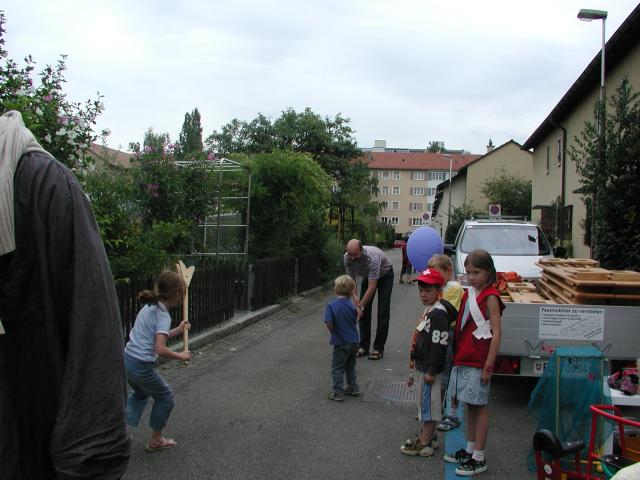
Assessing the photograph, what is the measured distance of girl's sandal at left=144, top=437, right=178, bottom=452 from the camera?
482 cm

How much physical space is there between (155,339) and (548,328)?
360 cm

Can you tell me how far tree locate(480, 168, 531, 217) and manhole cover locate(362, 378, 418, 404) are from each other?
1210 inches

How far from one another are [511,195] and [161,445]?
3583 centimetres

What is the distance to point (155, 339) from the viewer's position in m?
4.59

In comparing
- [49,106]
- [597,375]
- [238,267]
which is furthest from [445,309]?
[238,267]

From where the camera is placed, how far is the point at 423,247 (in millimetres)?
9039

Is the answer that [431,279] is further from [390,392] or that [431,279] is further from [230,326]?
[230,326]

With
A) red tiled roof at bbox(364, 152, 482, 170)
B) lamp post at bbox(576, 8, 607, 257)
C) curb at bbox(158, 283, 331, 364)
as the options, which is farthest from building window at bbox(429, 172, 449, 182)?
curb at bbox(158, 283, 331, 364)

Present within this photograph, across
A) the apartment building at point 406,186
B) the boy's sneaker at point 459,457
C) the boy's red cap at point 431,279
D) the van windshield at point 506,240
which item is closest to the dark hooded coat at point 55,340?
the boy's sneaker at point 459,457

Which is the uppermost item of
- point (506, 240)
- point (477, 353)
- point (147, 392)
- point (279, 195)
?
point (279, 195)

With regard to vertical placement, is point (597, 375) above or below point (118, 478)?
below

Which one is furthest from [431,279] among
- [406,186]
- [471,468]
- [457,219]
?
[406,186]

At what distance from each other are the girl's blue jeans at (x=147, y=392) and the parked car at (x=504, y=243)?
6.44 m

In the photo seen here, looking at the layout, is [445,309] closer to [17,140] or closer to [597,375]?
[597,375]
